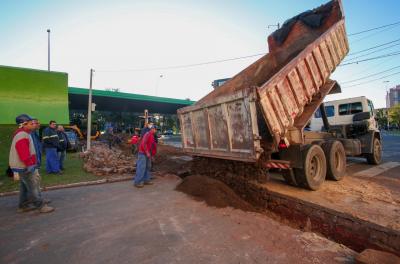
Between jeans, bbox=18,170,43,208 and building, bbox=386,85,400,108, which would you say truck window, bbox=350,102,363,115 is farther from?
building, bbox=386,85,400,108

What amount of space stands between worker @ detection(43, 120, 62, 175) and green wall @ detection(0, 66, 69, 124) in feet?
20.8

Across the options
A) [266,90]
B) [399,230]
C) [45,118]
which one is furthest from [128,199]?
[45,118]

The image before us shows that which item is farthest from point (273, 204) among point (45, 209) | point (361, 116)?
point (361, 116)

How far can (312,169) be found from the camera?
19.3 ft

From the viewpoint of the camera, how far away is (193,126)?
21.0ft

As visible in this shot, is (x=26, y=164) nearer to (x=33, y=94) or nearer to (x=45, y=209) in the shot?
(x=45, y=209)

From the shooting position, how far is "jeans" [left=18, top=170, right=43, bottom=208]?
4.67 metres

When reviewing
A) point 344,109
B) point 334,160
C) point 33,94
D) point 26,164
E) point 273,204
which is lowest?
point 273,204

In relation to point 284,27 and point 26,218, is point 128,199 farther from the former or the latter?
point 284,27

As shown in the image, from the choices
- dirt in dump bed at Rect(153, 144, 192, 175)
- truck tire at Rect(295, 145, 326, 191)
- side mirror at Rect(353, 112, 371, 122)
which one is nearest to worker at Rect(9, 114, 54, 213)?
dirt in dump bed at Rect(153, 144, 192, 175)

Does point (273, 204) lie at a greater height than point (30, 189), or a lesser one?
lesser

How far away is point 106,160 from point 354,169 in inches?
350

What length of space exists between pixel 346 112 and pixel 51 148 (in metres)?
10.3

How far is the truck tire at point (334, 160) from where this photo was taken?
6297 mm
